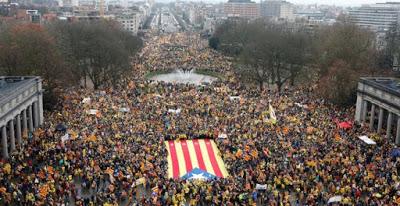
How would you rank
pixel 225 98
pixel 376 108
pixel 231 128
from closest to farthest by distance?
pixel 231 128 < pixel 376 108 < pixel 225 98

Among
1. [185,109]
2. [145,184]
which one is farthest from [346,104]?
[145,184]

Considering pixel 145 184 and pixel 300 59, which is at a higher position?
pixel 300 59

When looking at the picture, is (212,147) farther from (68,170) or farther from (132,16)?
(132,16)

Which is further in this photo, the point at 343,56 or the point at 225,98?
the point at 343,56

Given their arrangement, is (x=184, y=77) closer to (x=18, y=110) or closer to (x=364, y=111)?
(x=364, y=111)

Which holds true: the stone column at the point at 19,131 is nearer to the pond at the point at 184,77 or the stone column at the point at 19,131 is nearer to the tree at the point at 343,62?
the tree at the point at 343,62

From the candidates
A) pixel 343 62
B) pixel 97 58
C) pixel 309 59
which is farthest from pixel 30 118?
pixel 309 59

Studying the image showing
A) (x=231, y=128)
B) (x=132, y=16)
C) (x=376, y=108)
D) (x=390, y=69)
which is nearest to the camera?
(x=231, y=128)

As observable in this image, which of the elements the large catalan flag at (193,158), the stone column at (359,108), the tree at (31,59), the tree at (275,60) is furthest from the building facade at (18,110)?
the tree at (275,60)
